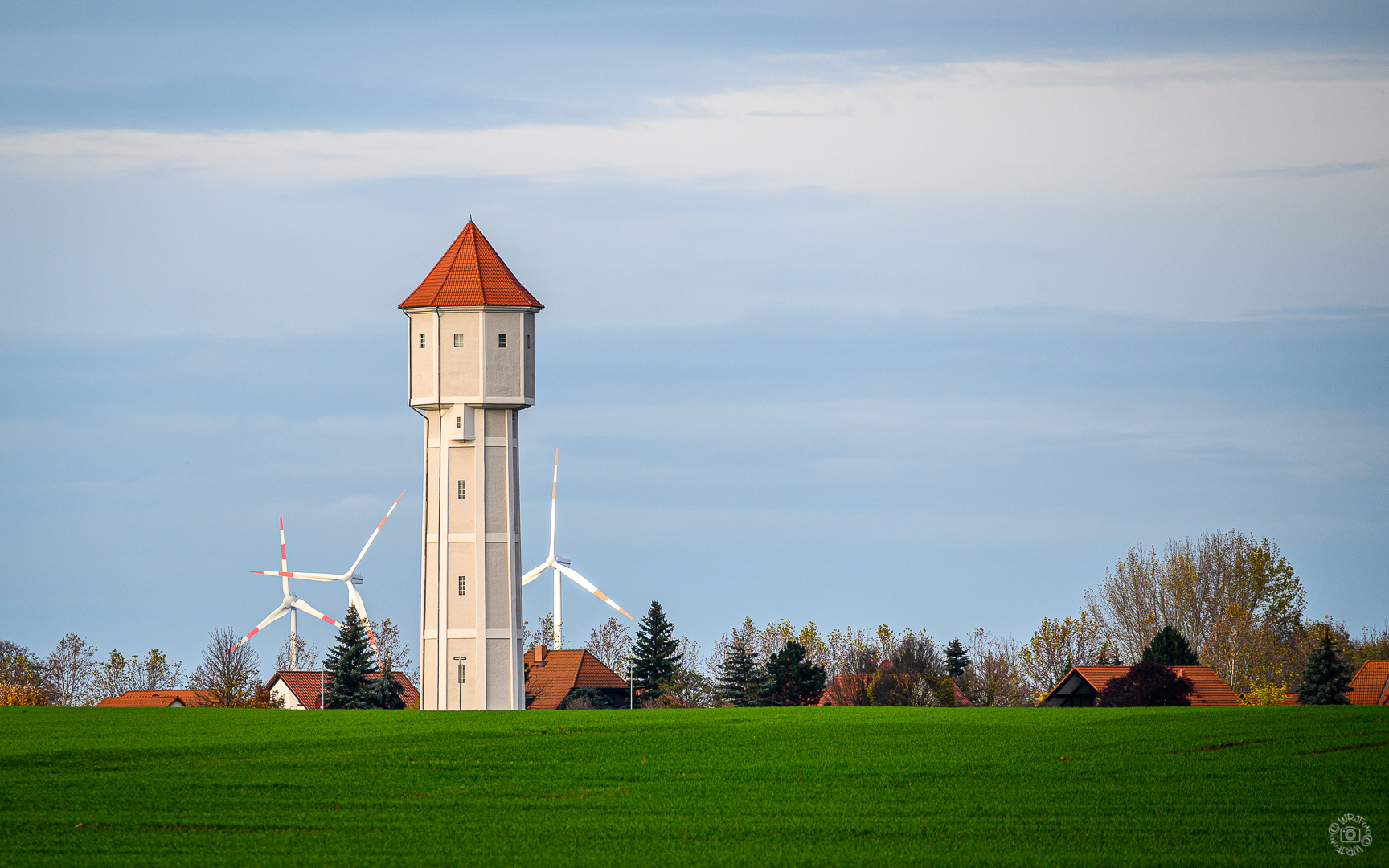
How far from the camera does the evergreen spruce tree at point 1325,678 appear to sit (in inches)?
2458

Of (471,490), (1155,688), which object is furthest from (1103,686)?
(471,490)

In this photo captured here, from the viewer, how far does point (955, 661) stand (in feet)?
282

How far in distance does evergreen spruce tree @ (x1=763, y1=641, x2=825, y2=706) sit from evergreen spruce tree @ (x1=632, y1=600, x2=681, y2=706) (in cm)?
509

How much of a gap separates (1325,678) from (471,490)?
33070 mm

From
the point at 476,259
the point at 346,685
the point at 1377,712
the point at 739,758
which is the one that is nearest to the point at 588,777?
the point at 739,758

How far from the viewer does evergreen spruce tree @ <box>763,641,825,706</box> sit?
77438mm

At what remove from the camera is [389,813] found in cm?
2562

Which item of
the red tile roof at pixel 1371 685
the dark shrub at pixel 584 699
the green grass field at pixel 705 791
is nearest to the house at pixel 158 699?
the dark shrub at pixel 584 699

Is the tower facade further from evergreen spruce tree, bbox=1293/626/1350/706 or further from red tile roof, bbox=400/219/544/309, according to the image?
evergreen spruce tree, bbox=1293/626/1350/706

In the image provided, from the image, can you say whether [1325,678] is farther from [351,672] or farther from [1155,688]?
[351,672]

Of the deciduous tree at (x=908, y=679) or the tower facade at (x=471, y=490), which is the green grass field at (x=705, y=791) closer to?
the tower facade at (x=471, y=490)

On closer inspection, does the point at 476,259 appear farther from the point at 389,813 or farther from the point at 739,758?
the point at 389,813

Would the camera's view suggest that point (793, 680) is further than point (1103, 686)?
Yes

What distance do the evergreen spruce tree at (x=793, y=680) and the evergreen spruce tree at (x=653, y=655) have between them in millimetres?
5086
